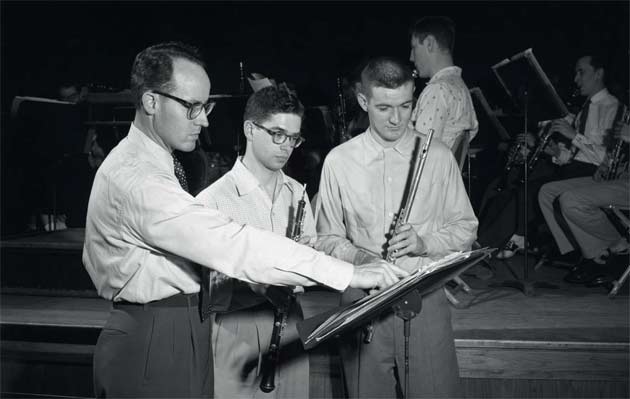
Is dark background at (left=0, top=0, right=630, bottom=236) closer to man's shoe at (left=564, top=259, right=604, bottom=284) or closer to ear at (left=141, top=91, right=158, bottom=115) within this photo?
man's shoe at (left=564, top=259, right=604, bottom=284)

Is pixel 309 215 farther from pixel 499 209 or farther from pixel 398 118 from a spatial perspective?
pixel 499 209

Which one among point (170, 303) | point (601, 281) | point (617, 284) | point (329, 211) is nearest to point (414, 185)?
point (329, 211)

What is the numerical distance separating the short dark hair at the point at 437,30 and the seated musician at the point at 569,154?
5.66 ft

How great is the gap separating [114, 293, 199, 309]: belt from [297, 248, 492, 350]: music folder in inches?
18.5

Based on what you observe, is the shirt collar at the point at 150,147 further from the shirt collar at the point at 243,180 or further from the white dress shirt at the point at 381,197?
the white dress shirt at the point at 381,197

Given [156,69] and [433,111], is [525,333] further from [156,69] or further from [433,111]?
[156,69]

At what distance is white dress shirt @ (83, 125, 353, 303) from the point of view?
5.25ft

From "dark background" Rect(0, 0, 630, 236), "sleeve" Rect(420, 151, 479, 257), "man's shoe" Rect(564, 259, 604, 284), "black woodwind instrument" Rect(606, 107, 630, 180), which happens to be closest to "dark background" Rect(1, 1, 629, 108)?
"dark background" Rect(0, 0, 630, 236)

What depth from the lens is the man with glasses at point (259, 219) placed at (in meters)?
2.29

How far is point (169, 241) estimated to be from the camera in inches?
63.4

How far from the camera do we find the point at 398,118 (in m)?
2.36

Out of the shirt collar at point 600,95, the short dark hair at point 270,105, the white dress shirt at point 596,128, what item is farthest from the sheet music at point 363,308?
the shirt collar at point 600,95

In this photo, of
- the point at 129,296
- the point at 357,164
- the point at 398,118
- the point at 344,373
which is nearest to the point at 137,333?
the point at 129,296

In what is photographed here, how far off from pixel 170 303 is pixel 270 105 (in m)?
1.15
